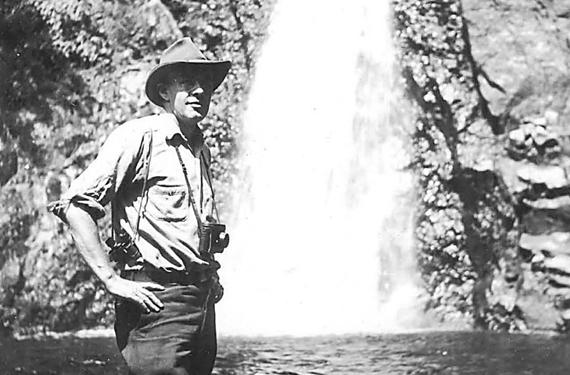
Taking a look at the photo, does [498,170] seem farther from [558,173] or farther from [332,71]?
[332,71]

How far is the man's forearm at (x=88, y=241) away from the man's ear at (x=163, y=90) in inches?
23.5

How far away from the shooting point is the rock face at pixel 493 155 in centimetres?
1001

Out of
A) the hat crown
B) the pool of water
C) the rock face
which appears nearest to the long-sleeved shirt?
the hat crown

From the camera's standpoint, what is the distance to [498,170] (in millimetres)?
10469

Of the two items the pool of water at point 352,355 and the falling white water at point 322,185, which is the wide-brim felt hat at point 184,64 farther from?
the falling white water at point 322,185

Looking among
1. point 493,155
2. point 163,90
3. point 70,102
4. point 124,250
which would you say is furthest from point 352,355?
point 70,102

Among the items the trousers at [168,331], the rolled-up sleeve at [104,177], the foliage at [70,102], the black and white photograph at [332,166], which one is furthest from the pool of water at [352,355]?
the rolled-up sleeve at [104,177]

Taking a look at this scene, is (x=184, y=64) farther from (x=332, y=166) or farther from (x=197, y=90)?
(x=332, y=166)

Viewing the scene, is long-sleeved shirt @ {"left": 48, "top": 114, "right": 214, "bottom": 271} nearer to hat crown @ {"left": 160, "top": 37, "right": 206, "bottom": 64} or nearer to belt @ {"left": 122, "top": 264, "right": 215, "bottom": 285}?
belt @ {"left": 122, "top": 264, "right": 215, "bottom": 285}

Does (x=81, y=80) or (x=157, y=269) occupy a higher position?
(x=81, y=80)

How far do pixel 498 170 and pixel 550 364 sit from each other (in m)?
3.27

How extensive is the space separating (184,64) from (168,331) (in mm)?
950

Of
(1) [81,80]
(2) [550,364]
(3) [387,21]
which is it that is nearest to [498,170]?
(3) [387,21]

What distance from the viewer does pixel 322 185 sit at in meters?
11.4
